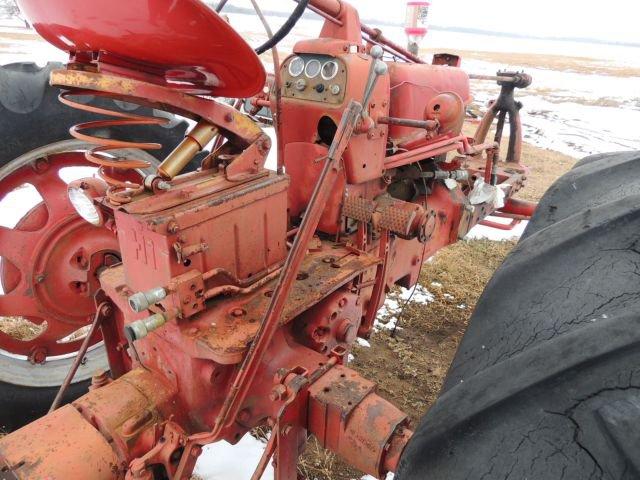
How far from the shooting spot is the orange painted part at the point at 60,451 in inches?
52.2

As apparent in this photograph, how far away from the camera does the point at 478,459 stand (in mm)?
892

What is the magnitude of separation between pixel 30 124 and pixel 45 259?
618 mm

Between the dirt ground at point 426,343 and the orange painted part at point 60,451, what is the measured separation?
3.64 feet

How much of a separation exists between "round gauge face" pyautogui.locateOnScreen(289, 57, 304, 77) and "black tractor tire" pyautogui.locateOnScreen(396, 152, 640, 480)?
130 cm

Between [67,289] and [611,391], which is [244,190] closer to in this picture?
[611,391]

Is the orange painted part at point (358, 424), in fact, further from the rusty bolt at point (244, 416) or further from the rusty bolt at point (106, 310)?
the rusty bolt at point (106, 310)

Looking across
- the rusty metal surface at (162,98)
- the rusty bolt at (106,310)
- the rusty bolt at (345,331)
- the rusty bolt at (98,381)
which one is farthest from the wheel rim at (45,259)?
the rusty bolt at (345,331)

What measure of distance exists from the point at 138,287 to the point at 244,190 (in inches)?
18.7

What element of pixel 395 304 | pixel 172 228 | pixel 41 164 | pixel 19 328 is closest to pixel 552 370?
A: pixel 172 228

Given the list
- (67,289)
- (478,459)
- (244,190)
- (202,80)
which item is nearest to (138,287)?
(244,190)

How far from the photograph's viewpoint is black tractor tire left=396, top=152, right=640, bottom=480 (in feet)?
2.63

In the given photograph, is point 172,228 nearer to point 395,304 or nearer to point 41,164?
point 41,164

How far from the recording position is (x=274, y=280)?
1784 mm

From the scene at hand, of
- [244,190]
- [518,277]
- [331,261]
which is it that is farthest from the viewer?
[331,261]
